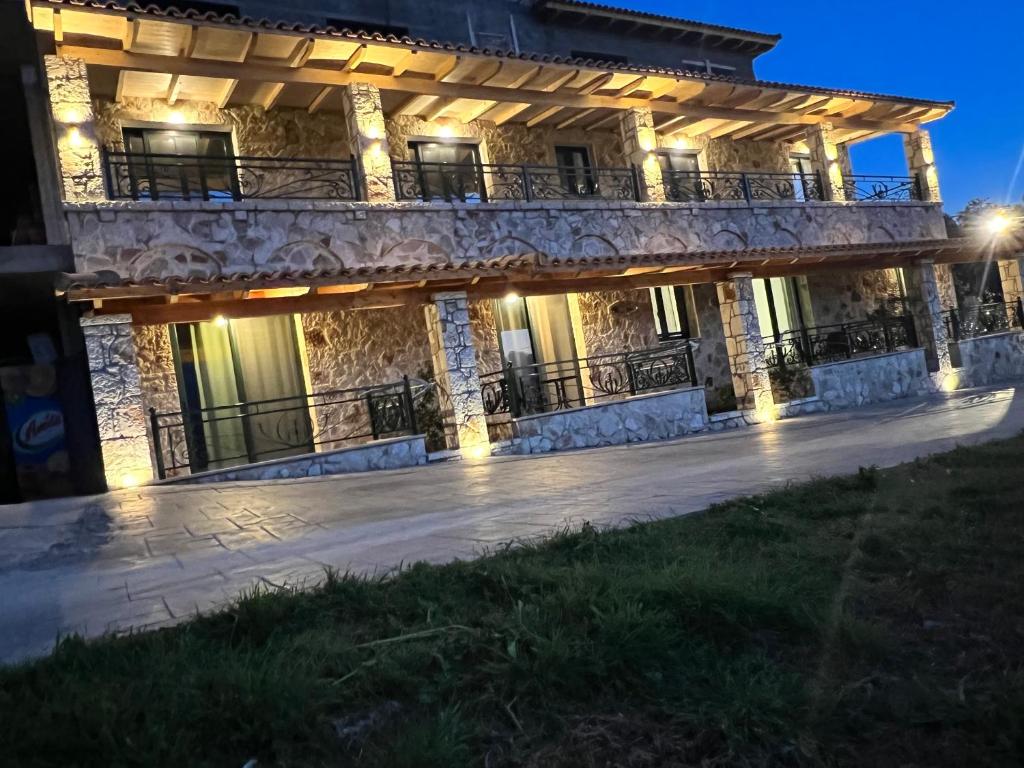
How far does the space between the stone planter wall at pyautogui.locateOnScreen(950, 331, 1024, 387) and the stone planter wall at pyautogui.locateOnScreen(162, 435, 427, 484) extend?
1237 centimetres

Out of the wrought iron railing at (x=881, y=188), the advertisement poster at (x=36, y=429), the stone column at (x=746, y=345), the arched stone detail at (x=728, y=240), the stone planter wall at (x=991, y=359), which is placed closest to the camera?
the advertisement poster at (x=36, y=429)

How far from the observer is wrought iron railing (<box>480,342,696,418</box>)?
11773mm

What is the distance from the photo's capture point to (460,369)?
10.8 metres

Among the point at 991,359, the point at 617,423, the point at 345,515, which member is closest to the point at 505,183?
the point at 617,423

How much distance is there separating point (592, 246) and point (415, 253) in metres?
3.42

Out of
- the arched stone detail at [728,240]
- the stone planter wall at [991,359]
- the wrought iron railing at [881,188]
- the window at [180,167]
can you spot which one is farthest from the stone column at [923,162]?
the window at [180,167]

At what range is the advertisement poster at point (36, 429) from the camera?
376 inches

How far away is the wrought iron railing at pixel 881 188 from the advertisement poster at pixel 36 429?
15.8 m

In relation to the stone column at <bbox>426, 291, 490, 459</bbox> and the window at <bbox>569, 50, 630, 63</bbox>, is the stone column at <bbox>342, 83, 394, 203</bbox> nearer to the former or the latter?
the stone column at <bbox>426, 291, 490, 459</bbox>

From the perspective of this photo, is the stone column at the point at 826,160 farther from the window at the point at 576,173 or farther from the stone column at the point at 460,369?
the stone column at the point at 460,369

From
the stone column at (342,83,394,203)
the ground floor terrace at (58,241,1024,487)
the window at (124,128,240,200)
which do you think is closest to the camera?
the ground floor terrace at (58,241,1024,487)

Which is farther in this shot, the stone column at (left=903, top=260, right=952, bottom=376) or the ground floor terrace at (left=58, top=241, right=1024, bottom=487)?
the stone column at (left=903, top=260, right=952, bottom=376)

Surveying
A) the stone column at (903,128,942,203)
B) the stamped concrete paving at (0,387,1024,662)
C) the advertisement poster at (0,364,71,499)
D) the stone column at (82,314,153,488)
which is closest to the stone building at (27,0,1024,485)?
the stone column at (82,314,153,488)

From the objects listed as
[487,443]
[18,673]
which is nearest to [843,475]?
[18,673]
